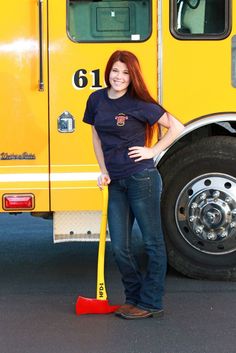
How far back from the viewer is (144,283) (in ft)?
17.0

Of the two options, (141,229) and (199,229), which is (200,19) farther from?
(141,229)

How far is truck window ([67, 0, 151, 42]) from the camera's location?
5.92m

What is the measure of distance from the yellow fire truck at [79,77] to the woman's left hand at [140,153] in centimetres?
106

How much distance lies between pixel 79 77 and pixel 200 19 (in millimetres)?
1048

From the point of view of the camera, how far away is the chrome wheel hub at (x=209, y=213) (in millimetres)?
6074

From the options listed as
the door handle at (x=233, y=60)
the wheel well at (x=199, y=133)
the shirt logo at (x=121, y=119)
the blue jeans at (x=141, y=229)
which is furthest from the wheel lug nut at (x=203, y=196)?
the shirt logo at (x=121, y=119)

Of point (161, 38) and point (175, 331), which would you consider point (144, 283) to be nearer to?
point (175, 331)

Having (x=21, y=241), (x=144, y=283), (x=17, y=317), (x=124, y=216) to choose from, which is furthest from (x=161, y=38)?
(x=21, y=241)

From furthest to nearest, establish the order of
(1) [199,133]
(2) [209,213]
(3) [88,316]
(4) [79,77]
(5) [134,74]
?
(1) [199,133] < (2) [209,213] < (4) [79,77] < (3) [88,316] < (5) [134,74]

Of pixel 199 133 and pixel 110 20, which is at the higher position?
pixel 110 20

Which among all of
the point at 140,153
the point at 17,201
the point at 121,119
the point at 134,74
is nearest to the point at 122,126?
the point at 121,119

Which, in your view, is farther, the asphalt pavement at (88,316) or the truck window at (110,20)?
the truck window at (110,20)

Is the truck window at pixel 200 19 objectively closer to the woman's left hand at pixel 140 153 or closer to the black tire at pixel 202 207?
the black tire at pixel 202 207

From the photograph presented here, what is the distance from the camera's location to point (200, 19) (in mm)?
6008
